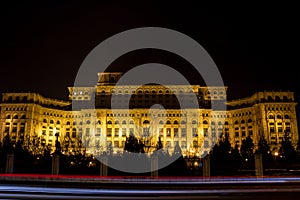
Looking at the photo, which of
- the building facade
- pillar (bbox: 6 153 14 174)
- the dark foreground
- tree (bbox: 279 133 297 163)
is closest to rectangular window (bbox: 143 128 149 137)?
the building facade

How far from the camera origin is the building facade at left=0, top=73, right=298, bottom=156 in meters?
92.1

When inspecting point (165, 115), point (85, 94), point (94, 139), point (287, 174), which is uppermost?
point (85, 94)

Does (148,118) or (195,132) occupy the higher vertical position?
(148,118)

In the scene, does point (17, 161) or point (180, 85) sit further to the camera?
point (180, 85)

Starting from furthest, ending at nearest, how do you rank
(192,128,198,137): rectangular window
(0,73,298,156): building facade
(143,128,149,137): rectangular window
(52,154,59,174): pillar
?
1. (192,128,198,137): rectangular window
2. (143,128,149,137): rectangular window
3. (0,73,298,156): building facade
4. (52,154,59,174): pillar

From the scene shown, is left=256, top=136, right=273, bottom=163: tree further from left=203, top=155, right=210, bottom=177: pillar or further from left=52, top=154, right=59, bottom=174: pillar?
left=52, top=154, right=59, bottom=174: pillar

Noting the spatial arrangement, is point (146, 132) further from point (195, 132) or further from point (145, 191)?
point (145, 191)

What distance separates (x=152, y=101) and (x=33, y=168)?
71.9m

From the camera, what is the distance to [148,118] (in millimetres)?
97438

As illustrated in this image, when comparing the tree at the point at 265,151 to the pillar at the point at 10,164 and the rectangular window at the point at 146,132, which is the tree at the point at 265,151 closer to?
the pillar at the point at 10,164

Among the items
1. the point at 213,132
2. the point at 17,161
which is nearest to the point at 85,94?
the point at 213,132

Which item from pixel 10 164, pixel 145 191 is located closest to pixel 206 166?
pixel 145 191

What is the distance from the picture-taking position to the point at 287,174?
3300 cm

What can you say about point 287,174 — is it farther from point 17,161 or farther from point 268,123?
point 268,123
